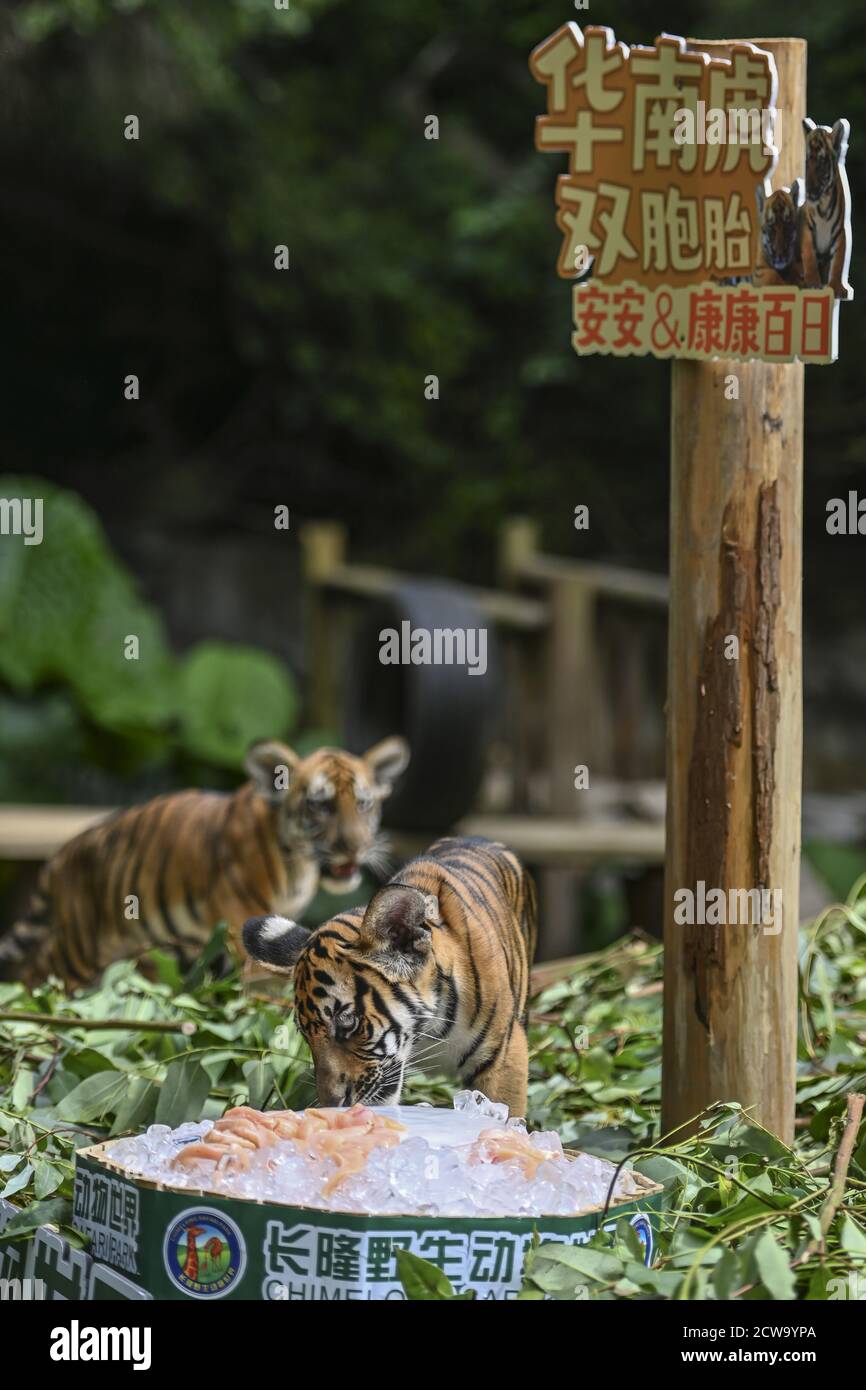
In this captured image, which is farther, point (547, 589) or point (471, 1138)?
point (547, 589)

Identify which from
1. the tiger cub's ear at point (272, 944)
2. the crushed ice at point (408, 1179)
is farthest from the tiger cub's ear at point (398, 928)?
the crushed ice at point (408, 1179)

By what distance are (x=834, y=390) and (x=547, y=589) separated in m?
1.47

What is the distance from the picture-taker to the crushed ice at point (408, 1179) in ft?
5.64

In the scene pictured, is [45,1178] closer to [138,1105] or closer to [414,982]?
[138,1105]

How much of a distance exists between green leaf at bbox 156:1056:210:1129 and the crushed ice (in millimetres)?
371

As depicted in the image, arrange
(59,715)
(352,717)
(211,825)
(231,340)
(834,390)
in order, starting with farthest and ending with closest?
(231,340) → (59,715) → (352,717) → (834,390) → (211,825)

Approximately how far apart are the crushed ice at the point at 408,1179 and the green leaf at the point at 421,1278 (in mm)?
48

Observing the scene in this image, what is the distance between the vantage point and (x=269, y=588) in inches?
408

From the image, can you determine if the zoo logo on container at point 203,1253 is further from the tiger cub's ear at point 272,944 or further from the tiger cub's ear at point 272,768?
the tiger cub's ear at point 272,768

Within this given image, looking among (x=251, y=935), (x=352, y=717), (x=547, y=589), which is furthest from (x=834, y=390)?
(x=251, y=935)

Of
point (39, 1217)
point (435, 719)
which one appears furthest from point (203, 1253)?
point (435, 719)

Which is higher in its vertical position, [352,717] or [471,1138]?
[352,717]

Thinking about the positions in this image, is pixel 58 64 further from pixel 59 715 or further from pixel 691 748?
pixel 691 748
